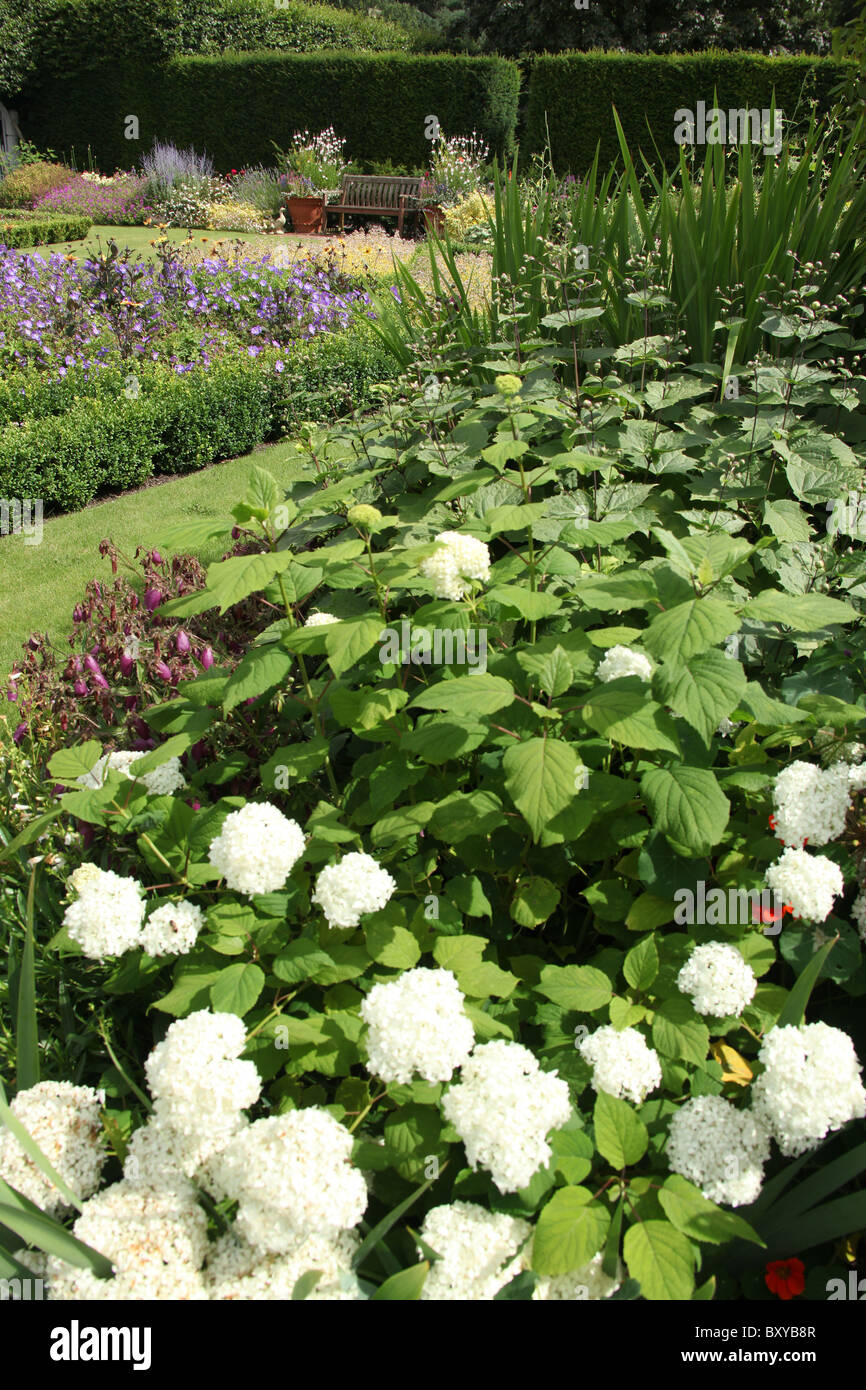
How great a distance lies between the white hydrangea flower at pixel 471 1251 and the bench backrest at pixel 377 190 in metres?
17.7

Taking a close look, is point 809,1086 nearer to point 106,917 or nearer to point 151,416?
point 106,917

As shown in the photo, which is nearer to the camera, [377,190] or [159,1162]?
[159,1162]

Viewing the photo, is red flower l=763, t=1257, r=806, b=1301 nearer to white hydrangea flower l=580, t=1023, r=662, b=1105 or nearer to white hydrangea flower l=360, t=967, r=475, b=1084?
white hydrangea flower l=580, t=1023, r=662, b=1105

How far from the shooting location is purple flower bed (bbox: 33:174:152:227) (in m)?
18.7

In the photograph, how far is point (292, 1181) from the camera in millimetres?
1159

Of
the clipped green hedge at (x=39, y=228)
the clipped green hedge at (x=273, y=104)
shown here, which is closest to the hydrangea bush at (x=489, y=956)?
the clipped green hedge at (x=39, y=228)

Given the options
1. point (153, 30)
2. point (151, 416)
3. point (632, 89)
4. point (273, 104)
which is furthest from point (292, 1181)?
point (153, 30)

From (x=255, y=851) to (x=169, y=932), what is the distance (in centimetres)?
23

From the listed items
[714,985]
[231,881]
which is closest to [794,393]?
[714,985]

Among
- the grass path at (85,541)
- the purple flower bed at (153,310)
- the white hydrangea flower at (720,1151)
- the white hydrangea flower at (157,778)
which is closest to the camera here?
the white hydrangea flower at (720,1151)

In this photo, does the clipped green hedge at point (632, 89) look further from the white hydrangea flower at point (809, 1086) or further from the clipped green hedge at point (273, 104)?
the white hydrangea flower at point (809, 1086)

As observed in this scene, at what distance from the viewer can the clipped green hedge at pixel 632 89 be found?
1669 cm

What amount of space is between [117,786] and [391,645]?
62 cm

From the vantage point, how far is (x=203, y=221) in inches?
704
